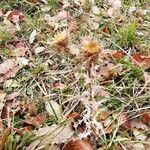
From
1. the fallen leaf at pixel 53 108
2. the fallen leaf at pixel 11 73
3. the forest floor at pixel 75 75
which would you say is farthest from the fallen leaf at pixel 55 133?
the fallen leaf at pixel 11 73

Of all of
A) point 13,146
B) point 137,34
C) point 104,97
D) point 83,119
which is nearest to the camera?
point 13,146

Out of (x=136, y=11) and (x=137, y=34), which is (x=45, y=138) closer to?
(x=137, y=34)

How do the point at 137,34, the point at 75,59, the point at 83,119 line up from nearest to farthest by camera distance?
1. the point at 83,119
2. the point at 75,59
3. the point at 137,34

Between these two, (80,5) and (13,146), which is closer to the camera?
(13,146)

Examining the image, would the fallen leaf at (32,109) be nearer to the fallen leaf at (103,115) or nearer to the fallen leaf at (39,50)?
the fallen leaf at (103,115)

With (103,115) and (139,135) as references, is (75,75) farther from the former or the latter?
(139,135)

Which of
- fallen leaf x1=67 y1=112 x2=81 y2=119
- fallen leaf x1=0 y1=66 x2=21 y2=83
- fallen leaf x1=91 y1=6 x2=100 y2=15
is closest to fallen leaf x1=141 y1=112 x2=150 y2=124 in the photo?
fallen leaf x1=67 y1=112 x2=81 y2=119

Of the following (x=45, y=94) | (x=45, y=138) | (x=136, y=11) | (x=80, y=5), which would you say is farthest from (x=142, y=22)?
(x=45, y=138)

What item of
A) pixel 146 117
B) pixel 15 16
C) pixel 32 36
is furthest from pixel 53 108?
pixel 15 16
